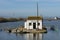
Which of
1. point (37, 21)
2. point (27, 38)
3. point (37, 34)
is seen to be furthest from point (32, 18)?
point (27, 38)

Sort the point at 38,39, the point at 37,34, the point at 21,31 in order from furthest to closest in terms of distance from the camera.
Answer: the point at 21,31, the point at 37,34, the point at 38,39

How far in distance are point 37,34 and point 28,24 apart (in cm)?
134

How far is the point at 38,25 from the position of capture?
1920cm

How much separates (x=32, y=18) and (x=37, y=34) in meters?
1.62

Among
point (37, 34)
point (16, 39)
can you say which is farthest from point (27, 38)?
point (37, 34)

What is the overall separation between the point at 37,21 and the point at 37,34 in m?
1.32

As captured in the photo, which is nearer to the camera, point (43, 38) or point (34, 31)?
point (43, 38)

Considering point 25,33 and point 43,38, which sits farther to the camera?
point 25,33

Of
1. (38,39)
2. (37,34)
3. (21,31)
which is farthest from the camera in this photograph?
(21,31)

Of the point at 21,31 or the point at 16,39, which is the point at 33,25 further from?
the point at 16,39

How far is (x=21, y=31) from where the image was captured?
19.2 metres

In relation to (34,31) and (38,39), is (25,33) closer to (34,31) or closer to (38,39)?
(34,31)

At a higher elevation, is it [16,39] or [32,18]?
[32,18]

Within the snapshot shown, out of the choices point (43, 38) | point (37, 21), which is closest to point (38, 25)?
point (37, 21)
